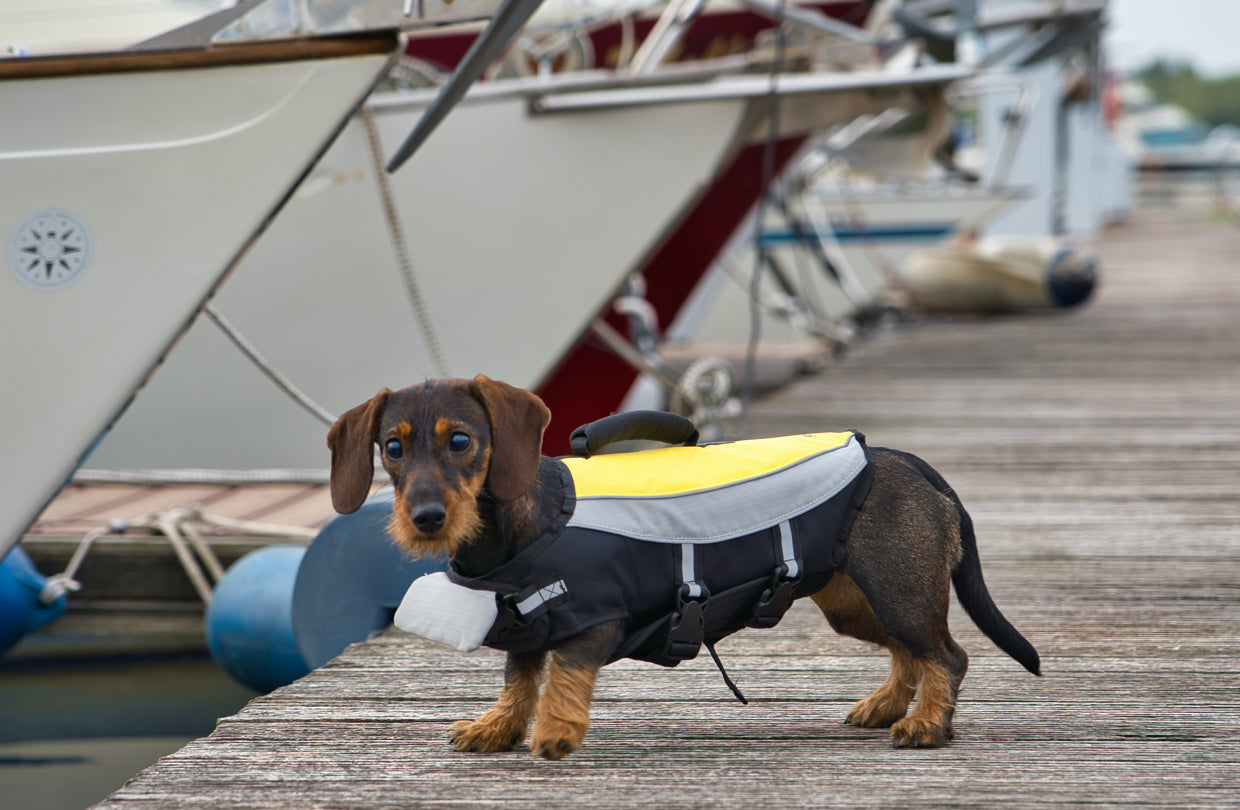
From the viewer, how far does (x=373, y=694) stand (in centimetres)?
267

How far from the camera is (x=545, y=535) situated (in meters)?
2.06

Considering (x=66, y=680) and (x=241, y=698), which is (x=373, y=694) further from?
(x=66, y=680)

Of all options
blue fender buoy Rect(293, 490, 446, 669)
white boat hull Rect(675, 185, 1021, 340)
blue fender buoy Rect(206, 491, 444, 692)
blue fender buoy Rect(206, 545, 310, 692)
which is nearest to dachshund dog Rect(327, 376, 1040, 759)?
blue fender buoy Rect(206, 491, 444, 692)

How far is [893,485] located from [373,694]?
116 cm

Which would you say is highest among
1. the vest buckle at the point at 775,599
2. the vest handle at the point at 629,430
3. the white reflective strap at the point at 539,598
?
the vest handle at the point at 629,430

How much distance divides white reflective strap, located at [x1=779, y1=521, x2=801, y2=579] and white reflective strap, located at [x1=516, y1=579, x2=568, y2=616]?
1.27 ft

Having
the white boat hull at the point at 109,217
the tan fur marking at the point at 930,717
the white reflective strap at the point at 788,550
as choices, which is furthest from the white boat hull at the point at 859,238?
the white reflective strap at the point at 788,550

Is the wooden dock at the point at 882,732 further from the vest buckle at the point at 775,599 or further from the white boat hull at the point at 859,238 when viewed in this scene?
the white boat hull at the point at 859,238

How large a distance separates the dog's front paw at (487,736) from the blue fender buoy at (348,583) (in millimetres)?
755

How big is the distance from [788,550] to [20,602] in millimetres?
2870

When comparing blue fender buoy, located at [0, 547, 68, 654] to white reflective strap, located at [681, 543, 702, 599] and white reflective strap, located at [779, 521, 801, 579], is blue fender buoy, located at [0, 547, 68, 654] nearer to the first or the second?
white reflective strap, located at [681, 543, 702, 599]

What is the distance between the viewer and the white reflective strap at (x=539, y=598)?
6.63ft

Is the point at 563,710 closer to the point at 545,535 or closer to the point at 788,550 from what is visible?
the point at 545,535

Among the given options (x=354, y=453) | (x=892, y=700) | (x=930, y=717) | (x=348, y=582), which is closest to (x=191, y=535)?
(x=348, y=582)
